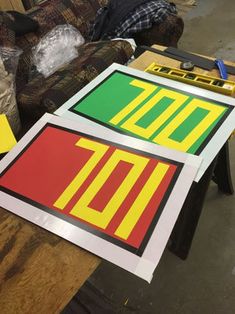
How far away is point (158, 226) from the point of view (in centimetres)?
59

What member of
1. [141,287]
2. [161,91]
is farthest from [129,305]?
[161,91]

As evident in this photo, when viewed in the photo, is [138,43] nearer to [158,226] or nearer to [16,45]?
[16,45]

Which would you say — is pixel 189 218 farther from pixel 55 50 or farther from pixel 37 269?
pixel 55 50

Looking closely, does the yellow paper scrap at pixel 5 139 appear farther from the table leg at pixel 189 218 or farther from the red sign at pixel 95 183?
the table leg at pixel 189 218

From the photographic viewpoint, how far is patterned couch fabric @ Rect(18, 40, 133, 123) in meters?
1.25

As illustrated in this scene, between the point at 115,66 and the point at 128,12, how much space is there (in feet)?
2.74

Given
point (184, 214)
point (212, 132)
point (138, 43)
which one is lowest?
point (184, 214)

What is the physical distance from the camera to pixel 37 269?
0.57 m

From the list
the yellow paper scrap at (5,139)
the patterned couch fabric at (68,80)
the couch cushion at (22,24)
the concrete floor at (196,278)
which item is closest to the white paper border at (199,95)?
the yellow paper scrap at (5,139)

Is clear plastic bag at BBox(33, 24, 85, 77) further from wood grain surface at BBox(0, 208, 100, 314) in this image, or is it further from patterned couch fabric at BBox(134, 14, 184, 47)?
wood grain surface at BBox(0, 208, 100, 314)

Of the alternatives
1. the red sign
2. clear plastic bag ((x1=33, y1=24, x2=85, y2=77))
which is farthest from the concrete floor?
clear plastic bag ((x1=33, y1=24, x2=85, y2=77))

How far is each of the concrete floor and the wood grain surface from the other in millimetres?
680

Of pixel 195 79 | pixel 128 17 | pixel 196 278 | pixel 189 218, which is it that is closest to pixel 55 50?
pixel 128 17

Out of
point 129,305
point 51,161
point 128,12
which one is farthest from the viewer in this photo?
point 128,12
